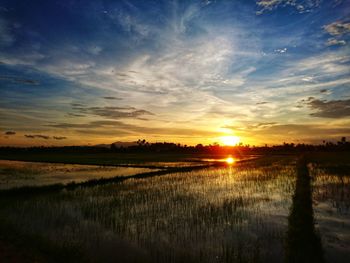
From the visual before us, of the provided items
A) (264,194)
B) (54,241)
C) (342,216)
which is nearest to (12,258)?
(54,241)

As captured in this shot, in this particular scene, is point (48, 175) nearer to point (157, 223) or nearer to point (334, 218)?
point (157, 223)

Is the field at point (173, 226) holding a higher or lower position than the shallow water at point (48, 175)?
lower

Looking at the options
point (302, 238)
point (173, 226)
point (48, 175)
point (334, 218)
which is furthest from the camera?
point (48, 175)

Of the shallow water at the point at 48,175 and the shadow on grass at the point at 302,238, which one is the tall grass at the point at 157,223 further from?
the shallow water at the point at 48,175

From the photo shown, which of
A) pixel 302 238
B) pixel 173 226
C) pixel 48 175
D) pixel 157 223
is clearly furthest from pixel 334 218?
pixel 48 175

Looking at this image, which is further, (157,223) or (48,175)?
(48,175)

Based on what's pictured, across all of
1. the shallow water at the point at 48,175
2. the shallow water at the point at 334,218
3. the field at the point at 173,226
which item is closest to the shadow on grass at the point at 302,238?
the field at the point at 173,226

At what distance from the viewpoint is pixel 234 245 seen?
626 cm

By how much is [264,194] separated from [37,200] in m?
9.52

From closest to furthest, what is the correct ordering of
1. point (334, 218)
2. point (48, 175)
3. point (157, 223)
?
point (157, 223)
point (334, 218)
point (48, 175)

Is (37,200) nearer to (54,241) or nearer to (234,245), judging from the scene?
(54,241)

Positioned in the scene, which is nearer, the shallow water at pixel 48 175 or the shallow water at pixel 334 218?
the shallow water at pixel 334 218

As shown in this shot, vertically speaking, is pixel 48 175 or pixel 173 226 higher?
pixel 48 175

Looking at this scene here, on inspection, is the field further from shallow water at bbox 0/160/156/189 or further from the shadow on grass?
shallow water at bbox 0/160/156/189
